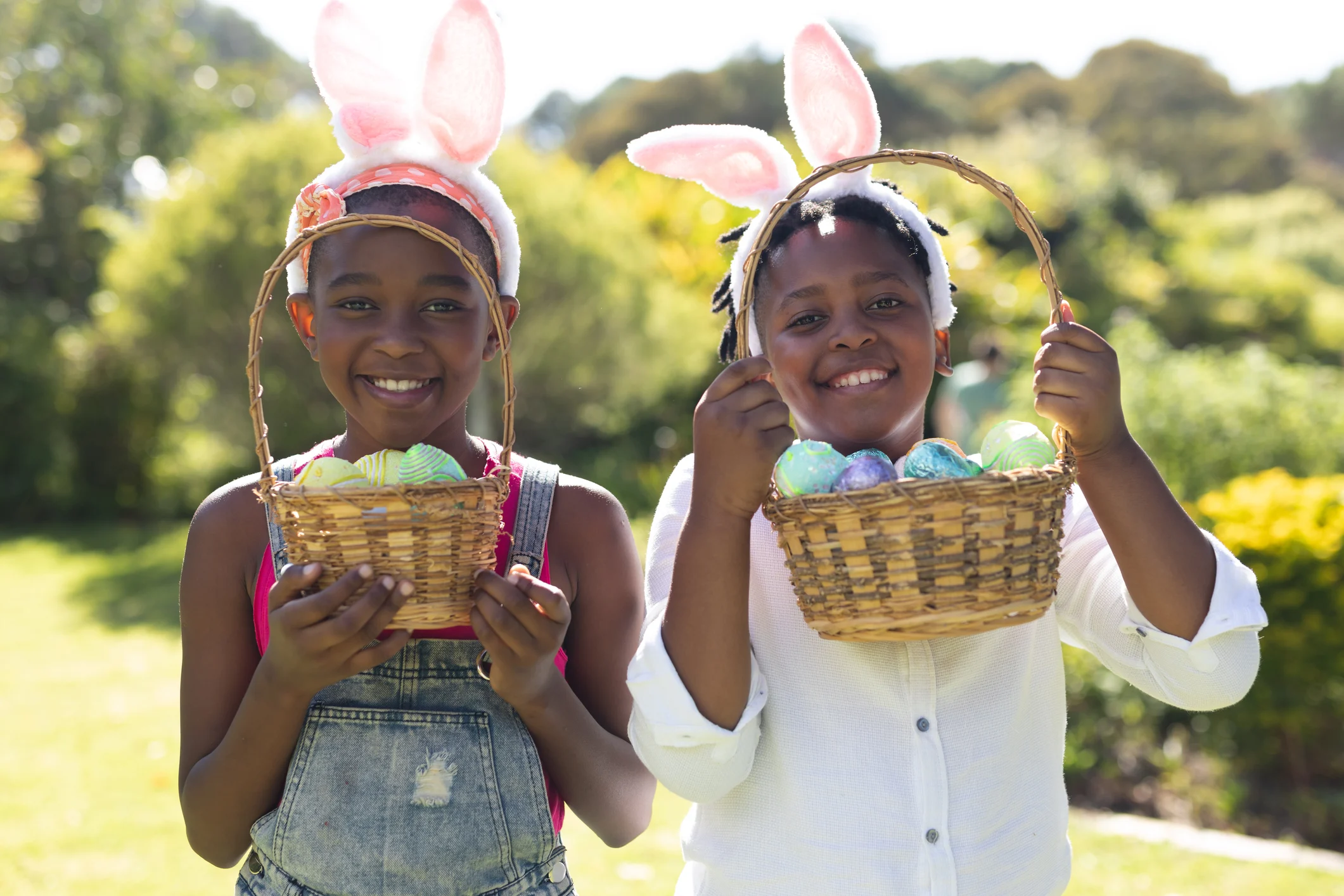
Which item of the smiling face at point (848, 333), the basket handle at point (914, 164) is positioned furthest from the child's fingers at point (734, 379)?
the smiling face at point (848, 333)

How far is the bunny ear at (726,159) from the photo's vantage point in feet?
6.95

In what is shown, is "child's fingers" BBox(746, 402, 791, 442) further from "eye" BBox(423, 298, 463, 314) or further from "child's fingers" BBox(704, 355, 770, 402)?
"eye" BBox(423, 298, 463, 314)

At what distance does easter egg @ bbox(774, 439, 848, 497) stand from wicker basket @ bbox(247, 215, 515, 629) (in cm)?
45

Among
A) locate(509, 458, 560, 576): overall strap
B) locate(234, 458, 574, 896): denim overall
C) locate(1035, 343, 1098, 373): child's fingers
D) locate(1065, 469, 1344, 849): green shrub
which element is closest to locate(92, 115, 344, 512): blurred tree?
locate(1065, 469, 1344, 849): green shrub

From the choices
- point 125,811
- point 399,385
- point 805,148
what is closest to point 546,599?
point 399,385

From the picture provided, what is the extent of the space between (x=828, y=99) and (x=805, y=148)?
98 mm

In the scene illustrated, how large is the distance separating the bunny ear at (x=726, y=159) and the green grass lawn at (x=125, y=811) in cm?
295

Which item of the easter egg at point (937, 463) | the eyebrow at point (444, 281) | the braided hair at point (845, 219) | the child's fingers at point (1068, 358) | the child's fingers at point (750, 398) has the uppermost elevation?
the braided hair at point (845, 219)

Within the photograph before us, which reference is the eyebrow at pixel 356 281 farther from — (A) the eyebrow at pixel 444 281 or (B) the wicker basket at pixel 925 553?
(B) the wicker basket at pixel 925 553

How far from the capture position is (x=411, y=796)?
1984 millimetres

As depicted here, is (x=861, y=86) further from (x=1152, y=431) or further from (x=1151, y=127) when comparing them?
(x=1151, y=127)

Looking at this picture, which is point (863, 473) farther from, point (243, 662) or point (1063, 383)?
point (243, 662)

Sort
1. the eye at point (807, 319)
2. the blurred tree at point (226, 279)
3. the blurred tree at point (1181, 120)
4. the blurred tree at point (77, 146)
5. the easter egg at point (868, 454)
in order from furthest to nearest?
1. the blurred tree at point (1181, 120)
2. the blurred tree at point (77, 146)
3. the blurred tree at point (226, 279)
4. the eye at point (807, 319)
5. the easter egg at point (868, 454)

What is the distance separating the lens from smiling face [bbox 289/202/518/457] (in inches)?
80.3
